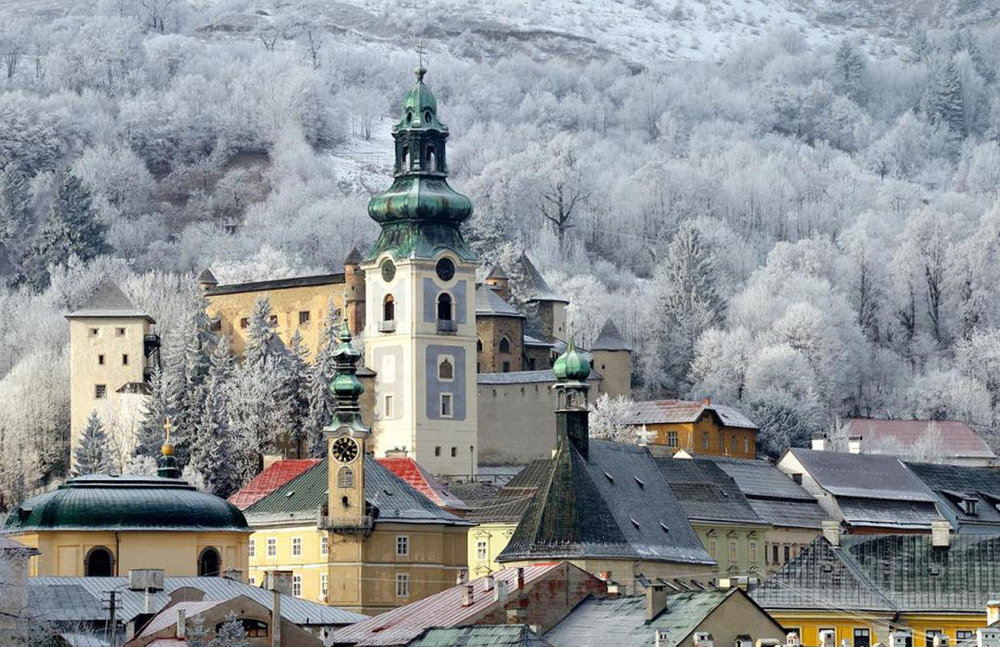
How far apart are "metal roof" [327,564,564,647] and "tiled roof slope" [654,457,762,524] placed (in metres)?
27.6

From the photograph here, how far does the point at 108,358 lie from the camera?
5507 inches

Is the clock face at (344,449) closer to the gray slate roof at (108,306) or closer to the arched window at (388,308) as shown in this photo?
the arched window at (388,308)

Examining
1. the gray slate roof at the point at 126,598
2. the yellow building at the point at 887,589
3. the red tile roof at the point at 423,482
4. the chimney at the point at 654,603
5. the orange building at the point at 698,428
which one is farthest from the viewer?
the orange building at the point at 698,428

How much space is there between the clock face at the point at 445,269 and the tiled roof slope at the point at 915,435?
2461 cm

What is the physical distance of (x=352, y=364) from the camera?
380 feet

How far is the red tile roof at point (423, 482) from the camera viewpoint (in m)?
113

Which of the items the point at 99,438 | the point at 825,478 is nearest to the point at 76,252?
the point at 99,438

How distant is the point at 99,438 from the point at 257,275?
1367 inches

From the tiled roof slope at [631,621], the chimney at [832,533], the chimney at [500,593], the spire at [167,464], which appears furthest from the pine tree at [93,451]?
the tiled roof slope at [631,621]

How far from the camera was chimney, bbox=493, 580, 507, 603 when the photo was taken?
8244cm

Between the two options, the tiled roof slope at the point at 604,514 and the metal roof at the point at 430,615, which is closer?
the metal roof at the point at 430,615

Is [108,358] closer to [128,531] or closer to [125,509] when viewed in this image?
[125,509]

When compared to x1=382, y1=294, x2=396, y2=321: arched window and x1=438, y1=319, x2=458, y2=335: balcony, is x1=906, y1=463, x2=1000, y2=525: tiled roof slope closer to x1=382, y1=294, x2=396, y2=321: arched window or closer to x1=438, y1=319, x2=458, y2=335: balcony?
x1=438, y1=319, x2=458, y2=335: balcony

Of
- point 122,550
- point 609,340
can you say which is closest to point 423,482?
point 122,550
